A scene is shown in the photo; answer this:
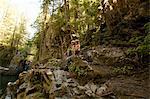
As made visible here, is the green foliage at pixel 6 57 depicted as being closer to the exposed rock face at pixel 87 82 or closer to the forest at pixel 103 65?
the forest at pixel 103 65

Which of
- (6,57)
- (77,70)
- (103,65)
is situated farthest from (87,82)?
(6,57)

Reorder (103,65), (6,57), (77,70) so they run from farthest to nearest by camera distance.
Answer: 1. (6,57)
2. (103,65)
3. (77,70)

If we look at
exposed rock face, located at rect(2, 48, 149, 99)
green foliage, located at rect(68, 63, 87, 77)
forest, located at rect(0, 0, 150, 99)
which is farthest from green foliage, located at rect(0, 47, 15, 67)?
green foliage, located at rect(68, 63, 87, 77)

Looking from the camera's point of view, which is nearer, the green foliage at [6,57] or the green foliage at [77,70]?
the green foliage at [77,70]

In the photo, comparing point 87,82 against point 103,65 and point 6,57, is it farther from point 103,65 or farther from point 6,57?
point 6,57

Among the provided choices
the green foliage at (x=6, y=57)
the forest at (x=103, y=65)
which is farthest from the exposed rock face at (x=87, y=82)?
the green foliage at (x=6, y=57)

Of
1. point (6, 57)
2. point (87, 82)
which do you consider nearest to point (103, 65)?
point (87, 82)

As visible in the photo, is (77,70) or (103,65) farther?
(103,65)

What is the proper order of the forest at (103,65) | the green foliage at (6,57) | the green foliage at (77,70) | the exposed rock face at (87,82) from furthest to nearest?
the green foliage at (6,57)
the green foliage at (77,70)
the forest at (103,65)
the exposed rock face at (87,82)

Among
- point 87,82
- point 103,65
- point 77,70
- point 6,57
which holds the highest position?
point 6,57

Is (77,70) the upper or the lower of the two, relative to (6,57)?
lower

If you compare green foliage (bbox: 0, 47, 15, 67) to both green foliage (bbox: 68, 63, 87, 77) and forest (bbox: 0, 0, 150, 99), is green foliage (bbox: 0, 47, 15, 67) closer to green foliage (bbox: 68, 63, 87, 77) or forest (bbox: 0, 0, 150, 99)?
forest (bbox: 0, 0, 150, 99)

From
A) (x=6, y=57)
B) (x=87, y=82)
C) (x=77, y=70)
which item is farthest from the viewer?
(x=6, y=57)

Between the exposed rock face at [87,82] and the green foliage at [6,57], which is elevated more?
the green foliage at [6,57]
